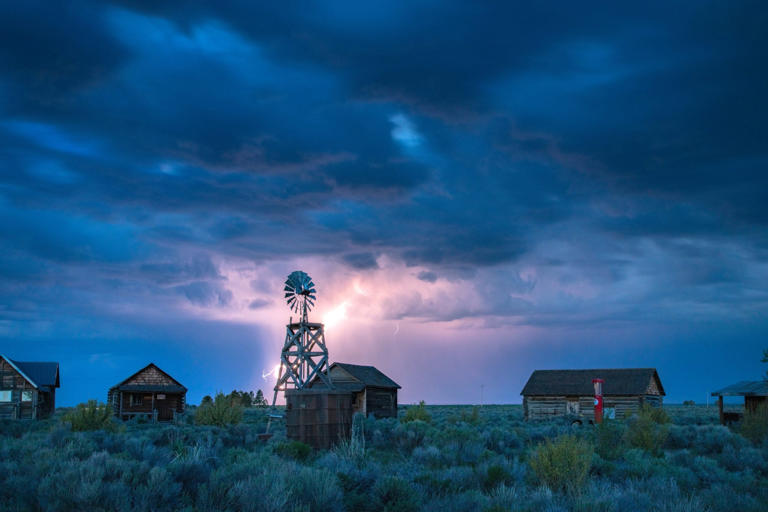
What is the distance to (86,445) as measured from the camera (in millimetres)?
15250

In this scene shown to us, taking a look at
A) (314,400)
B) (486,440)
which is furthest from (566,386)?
(314,400)

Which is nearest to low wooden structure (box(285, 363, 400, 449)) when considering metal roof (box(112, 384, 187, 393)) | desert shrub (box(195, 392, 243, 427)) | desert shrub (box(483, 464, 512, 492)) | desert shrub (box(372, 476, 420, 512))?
desert shrub (box(195, 392, 243, 427))

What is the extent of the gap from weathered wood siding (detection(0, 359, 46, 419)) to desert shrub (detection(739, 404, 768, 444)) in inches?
1852

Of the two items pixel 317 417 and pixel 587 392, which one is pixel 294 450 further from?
pixel 587 392

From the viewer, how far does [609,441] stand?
66.3 feet

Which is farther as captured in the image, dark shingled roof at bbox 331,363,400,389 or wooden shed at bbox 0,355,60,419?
wooden shed at bbox 0,355,60,419

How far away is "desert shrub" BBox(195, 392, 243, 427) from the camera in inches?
1228

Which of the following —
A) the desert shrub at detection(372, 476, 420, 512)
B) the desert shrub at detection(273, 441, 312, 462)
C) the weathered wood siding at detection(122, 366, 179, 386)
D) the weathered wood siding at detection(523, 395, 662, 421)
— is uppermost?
the weathered wood siding at detection(122, 366, 179, 386)

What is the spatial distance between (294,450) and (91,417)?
9.87m

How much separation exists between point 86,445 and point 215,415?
16526 millimetres

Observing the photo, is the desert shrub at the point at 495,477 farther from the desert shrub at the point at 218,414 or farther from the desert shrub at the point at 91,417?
the desert shrub at the point at 218,414

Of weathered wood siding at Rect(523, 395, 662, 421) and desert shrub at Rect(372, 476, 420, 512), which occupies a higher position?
desert shrub at Rect(372, 476, 420, 512)

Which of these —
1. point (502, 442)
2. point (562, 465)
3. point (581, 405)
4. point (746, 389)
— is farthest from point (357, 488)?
point (581, 405)

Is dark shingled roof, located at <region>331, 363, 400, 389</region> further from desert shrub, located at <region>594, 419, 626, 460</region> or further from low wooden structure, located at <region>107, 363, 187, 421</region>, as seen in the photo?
desert shrub, located at <region>594, 419, 626, 460</region>
